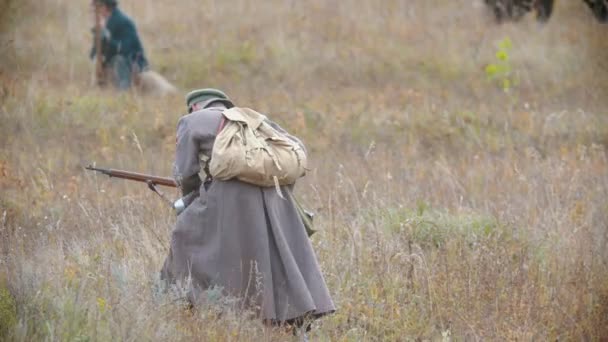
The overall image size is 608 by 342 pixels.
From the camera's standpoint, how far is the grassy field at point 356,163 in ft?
23.7

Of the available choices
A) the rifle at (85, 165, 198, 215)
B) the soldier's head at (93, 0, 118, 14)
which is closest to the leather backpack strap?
the rifle at (85, 165, 198, 215)

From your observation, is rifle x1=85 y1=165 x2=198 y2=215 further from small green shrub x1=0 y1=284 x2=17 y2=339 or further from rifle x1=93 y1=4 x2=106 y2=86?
rifle x1=93 y1=4 x2=106 y2=86

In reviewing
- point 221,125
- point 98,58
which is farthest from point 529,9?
point 221,125

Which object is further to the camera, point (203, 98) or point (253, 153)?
point (203, 98)

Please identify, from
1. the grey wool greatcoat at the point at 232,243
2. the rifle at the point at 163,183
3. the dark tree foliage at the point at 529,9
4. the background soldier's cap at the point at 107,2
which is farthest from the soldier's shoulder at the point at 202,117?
the dark tree foliage at the point at 529,9

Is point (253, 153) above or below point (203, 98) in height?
below

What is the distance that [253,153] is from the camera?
6227 millimetres

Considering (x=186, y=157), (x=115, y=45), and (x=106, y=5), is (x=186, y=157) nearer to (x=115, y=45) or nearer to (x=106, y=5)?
(x=115, y=45)

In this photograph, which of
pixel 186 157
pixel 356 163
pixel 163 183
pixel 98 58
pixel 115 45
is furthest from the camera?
pixel 115 45

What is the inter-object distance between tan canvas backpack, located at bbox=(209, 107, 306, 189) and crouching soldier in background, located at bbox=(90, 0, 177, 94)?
28.9ft

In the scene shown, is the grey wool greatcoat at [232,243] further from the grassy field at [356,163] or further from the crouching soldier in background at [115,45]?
the crouching soldier in background at [115,45]

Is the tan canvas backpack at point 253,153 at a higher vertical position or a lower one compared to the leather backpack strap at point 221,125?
lower

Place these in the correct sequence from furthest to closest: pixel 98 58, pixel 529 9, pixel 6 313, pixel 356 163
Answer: pixel 529 9, pixel 98 58, pixel 356 163, pixel 6 313

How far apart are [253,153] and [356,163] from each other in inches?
212
